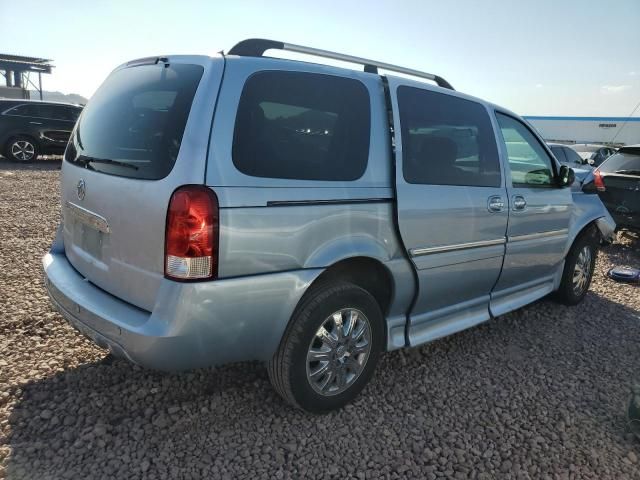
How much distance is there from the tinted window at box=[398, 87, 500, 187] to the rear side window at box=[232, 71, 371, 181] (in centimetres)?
34

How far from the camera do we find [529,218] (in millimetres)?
3721

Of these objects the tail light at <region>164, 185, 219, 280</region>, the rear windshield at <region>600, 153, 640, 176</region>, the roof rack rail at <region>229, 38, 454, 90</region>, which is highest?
the roof rack rail at <region>229, 38, 454, 90</region>

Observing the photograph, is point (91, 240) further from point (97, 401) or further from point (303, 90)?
point (303, 90)

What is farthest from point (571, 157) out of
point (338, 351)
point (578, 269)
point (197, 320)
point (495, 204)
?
point (197, 320)

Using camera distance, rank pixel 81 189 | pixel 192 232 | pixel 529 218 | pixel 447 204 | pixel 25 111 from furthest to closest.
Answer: pixel 25 111, pixel 529 218, pixel 447 204, pixel 81 189, pixel 192 232

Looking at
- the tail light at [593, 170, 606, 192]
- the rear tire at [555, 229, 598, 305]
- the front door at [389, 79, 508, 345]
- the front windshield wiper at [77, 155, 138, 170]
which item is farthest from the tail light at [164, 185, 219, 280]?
the tail light at [593, 170, 606, 192]

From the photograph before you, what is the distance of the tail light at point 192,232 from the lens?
2025 millimetres

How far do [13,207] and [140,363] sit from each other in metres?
6.79

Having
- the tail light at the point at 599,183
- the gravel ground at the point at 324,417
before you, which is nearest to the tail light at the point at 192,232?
the gravel ground at the point at 324,417

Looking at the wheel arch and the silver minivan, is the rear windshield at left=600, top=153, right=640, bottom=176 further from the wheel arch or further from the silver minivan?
the wheel arch

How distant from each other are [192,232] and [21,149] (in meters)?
13.1

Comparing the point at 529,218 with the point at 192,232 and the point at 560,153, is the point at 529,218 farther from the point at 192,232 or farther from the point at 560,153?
the point at 560,153

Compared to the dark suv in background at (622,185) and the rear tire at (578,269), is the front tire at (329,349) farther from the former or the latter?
the dark suv in background at (622,185)

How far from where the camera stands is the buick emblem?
2531 millimetres
